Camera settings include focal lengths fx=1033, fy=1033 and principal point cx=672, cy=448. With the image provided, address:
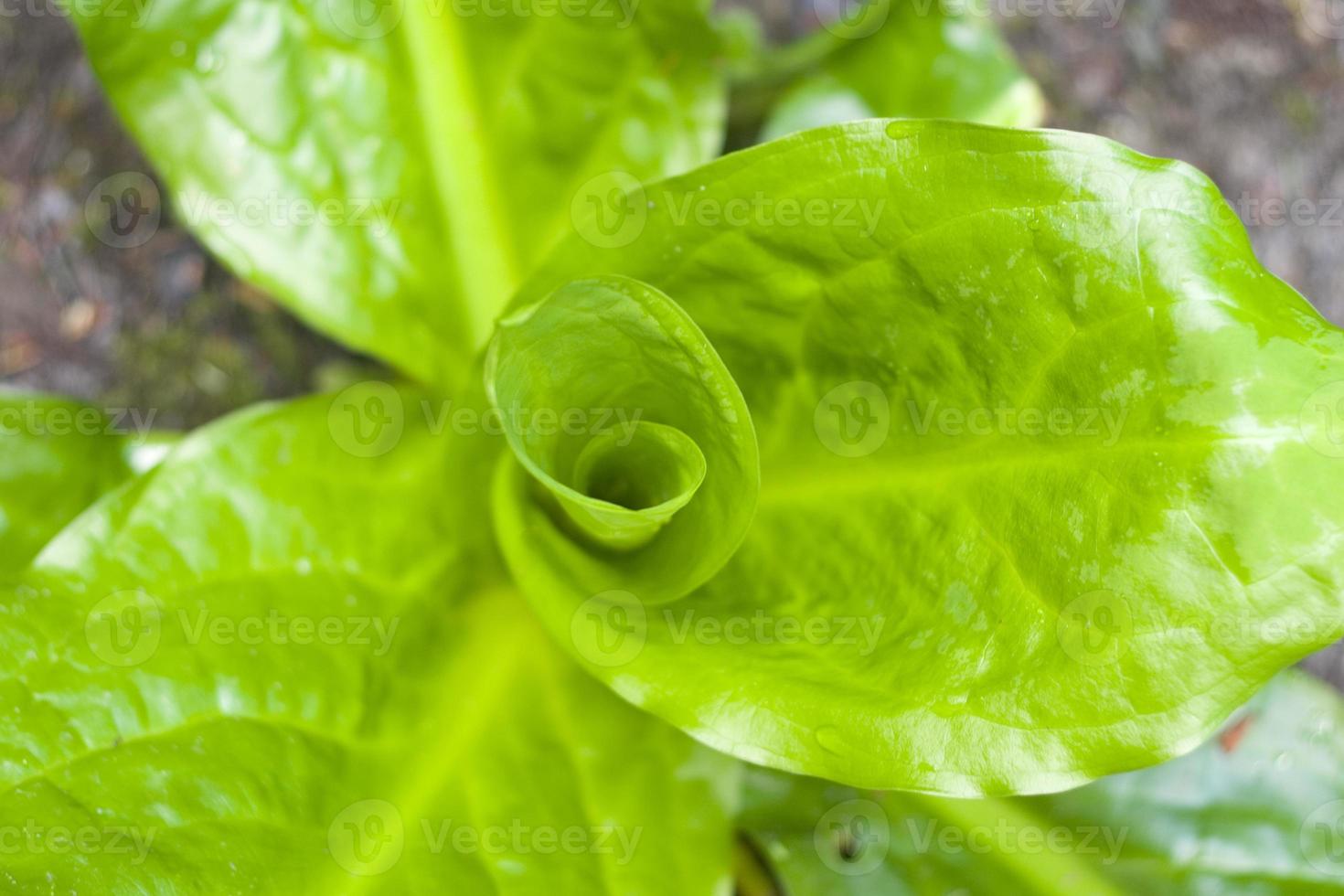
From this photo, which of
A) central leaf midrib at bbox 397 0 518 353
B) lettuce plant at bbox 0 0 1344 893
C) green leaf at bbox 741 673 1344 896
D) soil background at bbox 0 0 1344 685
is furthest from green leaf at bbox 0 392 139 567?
green leaf at bbox 741 673 1344 896

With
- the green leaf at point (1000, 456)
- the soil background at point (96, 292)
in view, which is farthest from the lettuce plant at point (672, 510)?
the soil background at point (96, 292)

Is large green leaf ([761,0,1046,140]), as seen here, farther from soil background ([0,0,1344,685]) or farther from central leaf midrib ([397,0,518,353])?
central leaf midrib ([397,0,518,353])

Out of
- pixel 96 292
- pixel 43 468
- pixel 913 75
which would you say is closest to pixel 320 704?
pixel 43 468

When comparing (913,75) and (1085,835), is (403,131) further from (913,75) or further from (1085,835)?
(1085,835)

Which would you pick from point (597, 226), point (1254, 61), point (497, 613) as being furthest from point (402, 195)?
point (1254, 61)

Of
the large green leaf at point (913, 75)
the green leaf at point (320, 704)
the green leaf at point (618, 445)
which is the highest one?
the large green leaf at point (913, 75)

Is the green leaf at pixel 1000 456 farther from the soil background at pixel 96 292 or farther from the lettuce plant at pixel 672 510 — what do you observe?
the soil background at pixel 96 292
